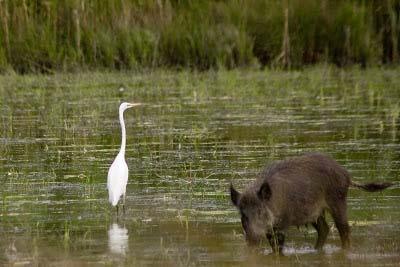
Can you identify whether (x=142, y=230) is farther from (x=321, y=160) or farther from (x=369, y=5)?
(x=369, y=5)

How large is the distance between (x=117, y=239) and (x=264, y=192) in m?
1.45

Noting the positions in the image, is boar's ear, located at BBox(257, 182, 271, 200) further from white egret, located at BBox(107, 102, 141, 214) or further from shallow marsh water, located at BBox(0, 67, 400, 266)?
white egret, located at BBox(107, 102, 141, 214)

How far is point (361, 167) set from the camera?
41.9 feet

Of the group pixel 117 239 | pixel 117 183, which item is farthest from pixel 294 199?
pixel 117 183

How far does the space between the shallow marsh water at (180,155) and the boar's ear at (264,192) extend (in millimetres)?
466

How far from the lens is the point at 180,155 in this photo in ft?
46.1

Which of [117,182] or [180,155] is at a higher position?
[117,182]

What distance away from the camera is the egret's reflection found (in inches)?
363

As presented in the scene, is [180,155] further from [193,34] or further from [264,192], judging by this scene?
[193,34]

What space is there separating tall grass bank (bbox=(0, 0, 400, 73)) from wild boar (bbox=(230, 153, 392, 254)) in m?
14.6

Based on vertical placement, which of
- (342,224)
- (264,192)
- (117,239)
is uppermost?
(264,192)

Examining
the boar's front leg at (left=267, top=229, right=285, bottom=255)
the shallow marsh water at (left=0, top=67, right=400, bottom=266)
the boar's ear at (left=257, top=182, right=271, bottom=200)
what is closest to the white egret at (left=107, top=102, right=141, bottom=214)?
the shallow marsh water at (left=0, top=67, right=400, bottom=266)

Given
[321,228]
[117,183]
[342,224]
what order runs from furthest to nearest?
[117,183], [321,228], [342,224]

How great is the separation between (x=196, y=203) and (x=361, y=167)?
2.46 metres
